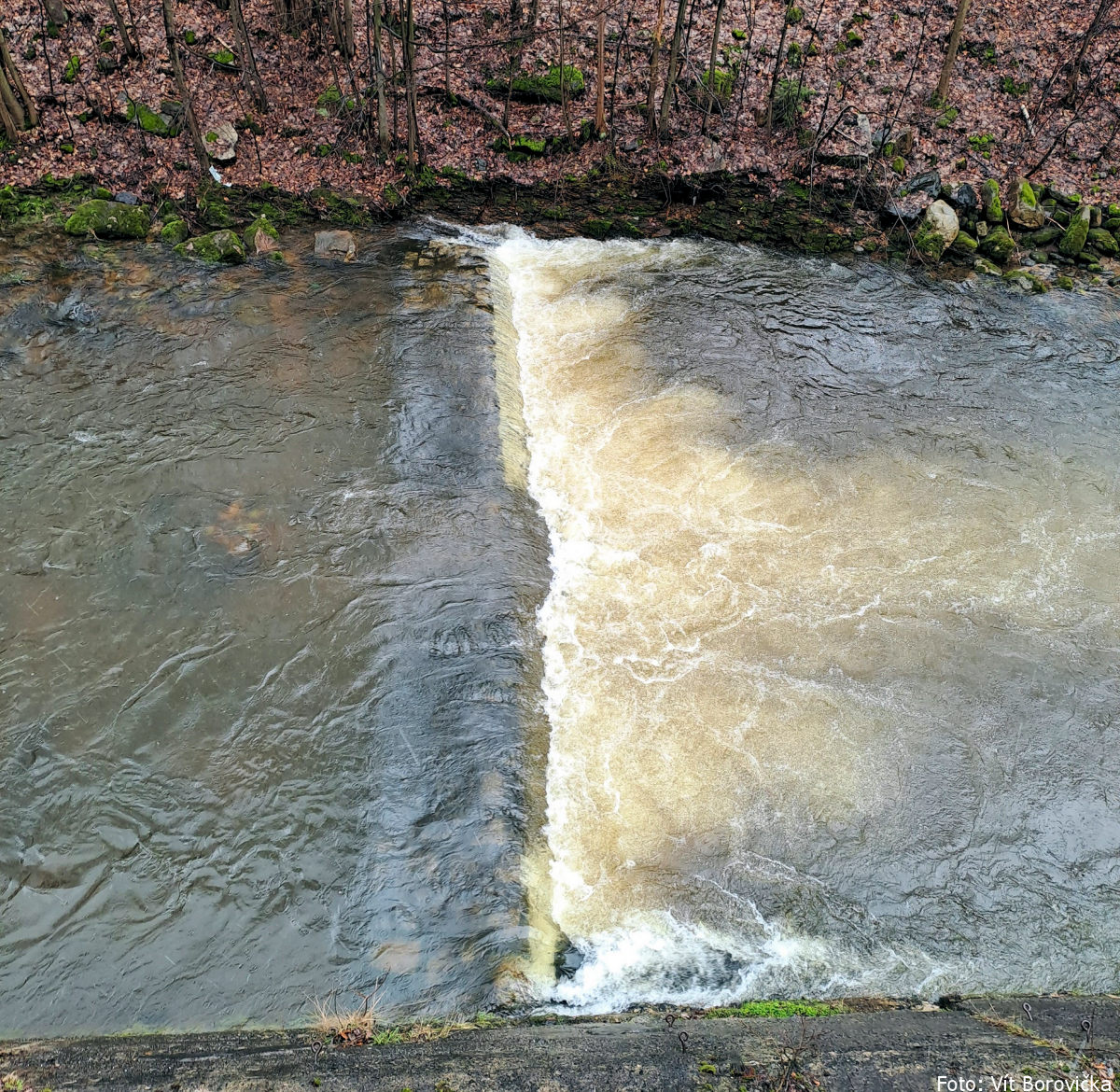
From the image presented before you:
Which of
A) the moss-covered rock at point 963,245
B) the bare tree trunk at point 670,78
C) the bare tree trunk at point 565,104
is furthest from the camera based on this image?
the bare tree trunk at point 565,104

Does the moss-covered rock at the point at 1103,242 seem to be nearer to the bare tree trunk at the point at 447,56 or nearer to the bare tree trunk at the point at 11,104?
the bare tree trunk at the point at 447,56

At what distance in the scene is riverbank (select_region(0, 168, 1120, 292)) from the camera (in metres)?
13.9

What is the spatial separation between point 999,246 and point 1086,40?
205 inches

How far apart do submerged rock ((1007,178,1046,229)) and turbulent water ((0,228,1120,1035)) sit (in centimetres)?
282

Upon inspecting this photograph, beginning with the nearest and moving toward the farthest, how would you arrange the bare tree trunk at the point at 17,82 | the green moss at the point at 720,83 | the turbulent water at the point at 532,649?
the turbulent water at the point at 532,649 < the bare tree trunk at the point at 17,82 < the green moss at the point at 720,83

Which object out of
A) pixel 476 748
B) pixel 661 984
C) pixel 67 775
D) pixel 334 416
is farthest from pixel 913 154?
pixel 67 775

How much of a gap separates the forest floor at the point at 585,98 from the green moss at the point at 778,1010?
44.3 ft

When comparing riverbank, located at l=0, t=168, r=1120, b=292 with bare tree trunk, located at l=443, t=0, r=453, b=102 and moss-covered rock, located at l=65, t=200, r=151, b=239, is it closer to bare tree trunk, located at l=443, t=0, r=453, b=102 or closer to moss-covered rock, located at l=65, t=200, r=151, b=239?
moss-covered rock, located at l=65, t=200, r=151, b=239

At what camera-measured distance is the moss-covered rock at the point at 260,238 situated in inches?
531

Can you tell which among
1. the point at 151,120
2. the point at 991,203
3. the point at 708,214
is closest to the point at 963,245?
the point at 991,203

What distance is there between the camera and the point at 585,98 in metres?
16.6

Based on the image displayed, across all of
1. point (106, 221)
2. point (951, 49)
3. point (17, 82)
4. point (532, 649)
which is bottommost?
point (532, 649)

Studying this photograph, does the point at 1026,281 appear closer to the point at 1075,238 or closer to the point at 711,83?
the point at 1075,238

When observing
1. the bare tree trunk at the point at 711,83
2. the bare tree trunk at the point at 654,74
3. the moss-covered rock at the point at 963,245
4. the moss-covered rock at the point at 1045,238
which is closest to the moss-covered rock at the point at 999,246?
the moss-covered rock at the point at 963,245
